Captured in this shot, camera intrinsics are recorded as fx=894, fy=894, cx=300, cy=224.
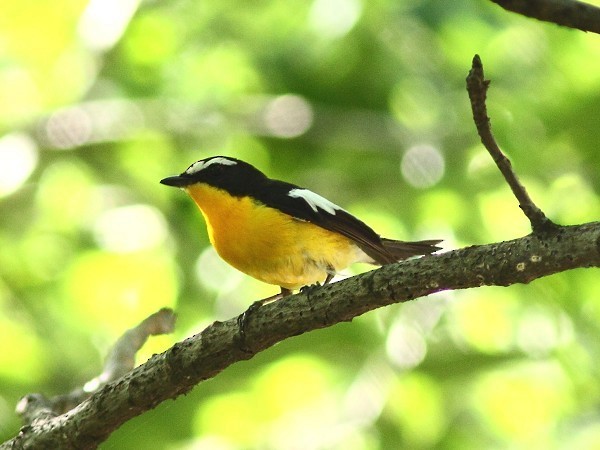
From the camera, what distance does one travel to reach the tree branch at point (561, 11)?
6.95 feet

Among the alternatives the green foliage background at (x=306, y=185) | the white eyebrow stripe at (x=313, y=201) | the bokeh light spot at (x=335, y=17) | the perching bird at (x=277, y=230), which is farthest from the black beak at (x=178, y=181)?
the bokeh light spot at (x=335, y=17)

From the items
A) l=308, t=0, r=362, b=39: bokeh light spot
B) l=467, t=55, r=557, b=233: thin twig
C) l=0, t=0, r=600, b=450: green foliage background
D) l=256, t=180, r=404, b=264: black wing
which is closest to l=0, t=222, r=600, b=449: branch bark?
l=467, t=55, r=557, b=233: thin twig

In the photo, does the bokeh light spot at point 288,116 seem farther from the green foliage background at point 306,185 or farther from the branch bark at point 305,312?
the branch bark at point 305,312

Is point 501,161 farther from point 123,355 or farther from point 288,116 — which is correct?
point 288,116

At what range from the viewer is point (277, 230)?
4.93 m

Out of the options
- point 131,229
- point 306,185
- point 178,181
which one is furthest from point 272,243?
point 131,229

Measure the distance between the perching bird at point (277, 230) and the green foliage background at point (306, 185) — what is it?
4.55 feet

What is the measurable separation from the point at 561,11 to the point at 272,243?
2.92 meters

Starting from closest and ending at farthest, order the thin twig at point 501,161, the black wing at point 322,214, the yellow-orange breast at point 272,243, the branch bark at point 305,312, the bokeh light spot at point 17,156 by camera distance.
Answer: the thin twig at point 501,161 → the branch bark at point 305,312 → the yellow-orange breast at point 272,243 → the black wing at point 322,214 → the bokeh light spot at point 17,156

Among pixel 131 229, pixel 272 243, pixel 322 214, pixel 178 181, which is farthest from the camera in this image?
pixel 131 229

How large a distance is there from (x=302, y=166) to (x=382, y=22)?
161 cm

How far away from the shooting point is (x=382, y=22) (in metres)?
7.54

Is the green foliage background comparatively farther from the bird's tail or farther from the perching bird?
the perching bird

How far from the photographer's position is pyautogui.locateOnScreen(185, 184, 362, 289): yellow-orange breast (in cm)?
488
